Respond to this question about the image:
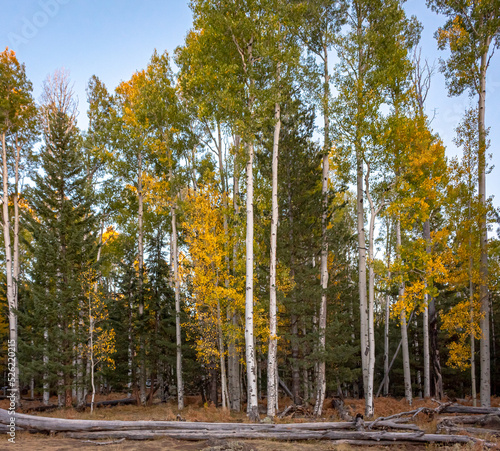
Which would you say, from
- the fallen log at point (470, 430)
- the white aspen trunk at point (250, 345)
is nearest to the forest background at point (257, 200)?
the white aspen trunk at point (250, 345)

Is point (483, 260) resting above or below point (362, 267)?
above

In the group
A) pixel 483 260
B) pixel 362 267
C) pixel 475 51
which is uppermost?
pixel 475 51

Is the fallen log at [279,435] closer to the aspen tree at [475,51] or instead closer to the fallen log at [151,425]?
the fallen log at [151,425]

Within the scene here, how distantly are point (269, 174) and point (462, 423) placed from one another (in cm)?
1008

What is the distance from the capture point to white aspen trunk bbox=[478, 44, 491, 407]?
12906mm

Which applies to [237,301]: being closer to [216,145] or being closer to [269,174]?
[269,174]

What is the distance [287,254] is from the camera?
47.6ft

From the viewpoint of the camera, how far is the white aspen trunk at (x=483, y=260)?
12.9 meters

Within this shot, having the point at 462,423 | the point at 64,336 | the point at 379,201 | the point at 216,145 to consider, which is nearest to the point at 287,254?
the point at 379,201

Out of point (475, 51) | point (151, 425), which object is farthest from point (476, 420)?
point (475, 51)

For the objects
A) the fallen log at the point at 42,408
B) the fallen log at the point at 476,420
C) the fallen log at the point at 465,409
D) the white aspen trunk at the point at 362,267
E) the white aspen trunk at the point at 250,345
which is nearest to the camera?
the fallen log at the point at 476,420

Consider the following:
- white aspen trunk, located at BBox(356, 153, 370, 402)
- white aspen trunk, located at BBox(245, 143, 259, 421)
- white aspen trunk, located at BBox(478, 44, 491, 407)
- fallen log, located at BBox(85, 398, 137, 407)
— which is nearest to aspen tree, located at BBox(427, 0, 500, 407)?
white aspen trunk, located at BBox(478, 44, 491, 407)

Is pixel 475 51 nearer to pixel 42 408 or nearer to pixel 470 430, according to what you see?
pixel 470 430

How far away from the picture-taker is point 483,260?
46.2ft
